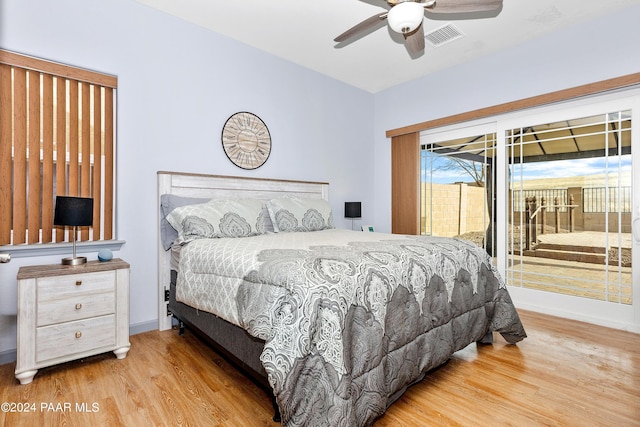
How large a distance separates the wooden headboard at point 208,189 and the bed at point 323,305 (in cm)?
2

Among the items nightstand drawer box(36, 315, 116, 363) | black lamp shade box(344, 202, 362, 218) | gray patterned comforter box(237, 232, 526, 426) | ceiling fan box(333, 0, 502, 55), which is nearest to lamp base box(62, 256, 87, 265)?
nightstand drawer box(36, 315, 116, 363)

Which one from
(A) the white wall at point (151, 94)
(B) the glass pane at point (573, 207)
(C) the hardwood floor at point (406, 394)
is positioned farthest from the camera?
(B) the glass pane at point (573, 207)

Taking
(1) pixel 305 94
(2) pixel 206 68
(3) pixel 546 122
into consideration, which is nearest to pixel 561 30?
(3) pixel 546 122

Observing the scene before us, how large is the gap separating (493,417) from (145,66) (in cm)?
355

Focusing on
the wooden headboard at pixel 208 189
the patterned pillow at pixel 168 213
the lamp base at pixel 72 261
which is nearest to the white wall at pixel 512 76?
the wooden headboard at pixel 208 189

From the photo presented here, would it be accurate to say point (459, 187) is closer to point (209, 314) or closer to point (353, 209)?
point (353, 209)

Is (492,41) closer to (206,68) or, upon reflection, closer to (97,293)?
(206,68)

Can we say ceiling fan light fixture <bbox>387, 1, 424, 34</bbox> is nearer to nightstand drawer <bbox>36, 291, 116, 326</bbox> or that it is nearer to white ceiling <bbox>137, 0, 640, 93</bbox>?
white ceiling <bbox>137, 0, 640, 93</bbox>

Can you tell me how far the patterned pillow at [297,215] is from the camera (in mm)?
3148

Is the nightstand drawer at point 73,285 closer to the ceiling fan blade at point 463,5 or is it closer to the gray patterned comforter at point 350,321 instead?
the gray patterned comforter at point 350,321

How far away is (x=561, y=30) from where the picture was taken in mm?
3188

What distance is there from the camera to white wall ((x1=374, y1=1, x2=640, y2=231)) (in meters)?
2.90

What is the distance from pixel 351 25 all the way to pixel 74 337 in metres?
3.43

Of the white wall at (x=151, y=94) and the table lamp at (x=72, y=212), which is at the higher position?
the white wall at (x=151, y=94)
